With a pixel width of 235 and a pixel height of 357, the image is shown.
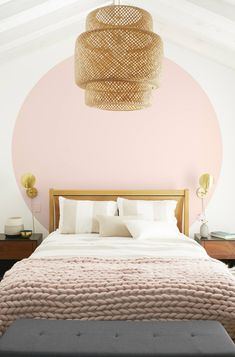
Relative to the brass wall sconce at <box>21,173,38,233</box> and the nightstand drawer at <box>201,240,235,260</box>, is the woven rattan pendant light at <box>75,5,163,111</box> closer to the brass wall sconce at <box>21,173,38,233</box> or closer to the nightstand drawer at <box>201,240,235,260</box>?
the brass wall sconce at <box>21,173,38,233</box>

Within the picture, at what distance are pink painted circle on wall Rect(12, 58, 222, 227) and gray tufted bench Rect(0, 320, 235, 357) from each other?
8.90ft

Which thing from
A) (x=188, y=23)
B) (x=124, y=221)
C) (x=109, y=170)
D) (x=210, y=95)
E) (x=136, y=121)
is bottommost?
(x=124, y=221)

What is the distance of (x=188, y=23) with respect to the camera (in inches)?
151

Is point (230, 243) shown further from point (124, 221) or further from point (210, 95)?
point (210, 95)

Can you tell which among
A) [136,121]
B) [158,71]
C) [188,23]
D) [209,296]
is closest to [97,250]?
[209,296]

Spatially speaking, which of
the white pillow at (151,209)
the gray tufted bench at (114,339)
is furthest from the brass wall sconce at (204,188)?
the gray tufted bench at (114,339)

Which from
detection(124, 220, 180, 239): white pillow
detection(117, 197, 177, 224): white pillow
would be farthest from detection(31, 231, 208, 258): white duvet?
detection(117, 197, 177, 224): white pillow

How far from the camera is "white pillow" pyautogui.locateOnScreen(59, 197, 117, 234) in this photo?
13.7ft

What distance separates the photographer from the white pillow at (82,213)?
4.18m

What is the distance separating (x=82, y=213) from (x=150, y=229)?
2.55 ft

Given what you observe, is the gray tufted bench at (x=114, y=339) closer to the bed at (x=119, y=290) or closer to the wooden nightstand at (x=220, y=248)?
the bed at (x=119, y=290)

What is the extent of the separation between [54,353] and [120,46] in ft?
5.47

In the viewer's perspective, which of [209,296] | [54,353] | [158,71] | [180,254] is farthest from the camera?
[180,254]

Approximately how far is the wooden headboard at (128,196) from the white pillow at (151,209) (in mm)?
207
